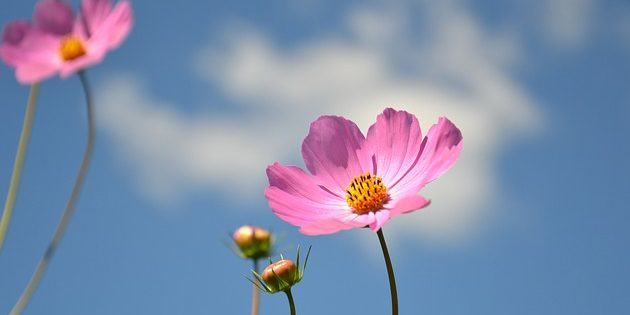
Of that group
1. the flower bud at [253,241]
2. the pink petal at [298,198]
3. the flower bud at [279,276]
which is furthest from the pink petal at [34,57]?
the flower bud at [253,241]

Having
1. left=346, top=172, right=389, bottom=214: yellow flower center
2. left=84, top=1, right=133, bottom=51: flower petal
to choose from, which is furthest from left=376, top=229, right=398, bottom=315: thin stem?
left=84, top=1, right=133, bottom=51: flower petal

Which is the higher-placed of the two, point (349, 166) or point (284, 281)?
point (349, 166)

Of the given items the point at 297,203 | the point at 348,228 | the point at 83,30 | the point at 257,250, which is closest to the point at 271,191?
the point at 297,203

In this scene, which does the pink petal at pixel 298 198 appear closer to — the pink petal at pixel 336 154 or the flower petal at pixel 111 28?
the pink petal at pixel 336 154

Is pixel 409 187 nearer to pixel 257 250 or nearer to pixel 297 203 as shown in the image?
pixel 297 203

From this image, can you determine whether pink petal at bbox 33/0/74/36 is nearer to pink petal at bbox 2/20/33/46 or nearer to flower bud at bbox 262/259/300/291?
pink petal at bbox 2/20/33/46

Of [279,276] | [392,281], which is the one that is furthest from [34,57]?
[279,276]

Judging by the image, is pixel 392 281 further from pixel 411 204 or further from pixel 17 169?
pixel 17 169
